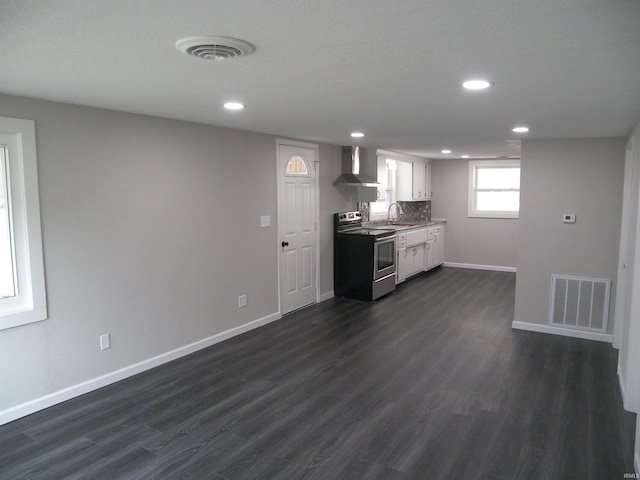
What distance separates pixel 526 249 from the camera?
482 centimetres

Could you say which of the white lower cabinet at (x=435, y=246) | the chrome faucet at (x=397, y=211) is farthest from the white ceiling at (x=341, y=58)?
the white lower cabinet at (x=435, y=246)

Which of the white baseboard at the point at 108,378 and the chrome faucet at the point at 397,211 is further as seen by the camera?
the chrome faucet at the point at 397,211

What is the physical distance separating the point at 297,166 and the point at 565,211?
314 cm

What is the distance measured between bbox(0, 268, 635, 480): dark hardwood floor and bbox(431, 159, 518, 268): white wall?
3.81 meters

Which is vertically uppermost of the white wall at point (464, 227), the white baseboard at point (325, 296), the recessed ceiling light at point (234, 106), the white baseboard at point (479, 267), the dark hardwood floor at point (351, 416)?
the recessed ceiling light at point (234, 106)

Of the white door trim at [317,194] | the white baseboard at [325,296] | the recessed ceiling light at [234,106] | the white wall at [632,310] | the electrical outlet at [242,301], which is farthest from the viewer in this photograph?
the white baseboard at [325,296]

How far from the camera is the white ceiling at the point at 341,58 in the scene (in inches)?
58.1

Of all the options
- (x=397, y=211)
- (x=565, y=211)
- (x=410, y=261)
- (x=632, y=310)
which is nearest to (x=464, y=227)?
(x=397, y=211)

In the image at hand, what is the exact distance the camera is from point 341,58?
1997 millimetres

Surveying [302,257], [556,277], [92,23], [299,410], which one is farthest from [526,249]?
[92,23]

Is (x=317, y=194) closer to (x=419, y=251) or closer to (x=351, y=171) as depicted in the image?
(x=351, y=171)

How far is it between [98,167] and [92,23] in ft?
6.32

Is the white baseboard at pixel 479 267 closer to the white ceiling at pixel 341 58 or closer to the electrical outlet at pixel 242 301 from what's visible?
the white ceiling at pixel 341 58

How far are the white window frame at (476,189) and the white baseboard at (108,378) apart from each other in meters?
5.53
